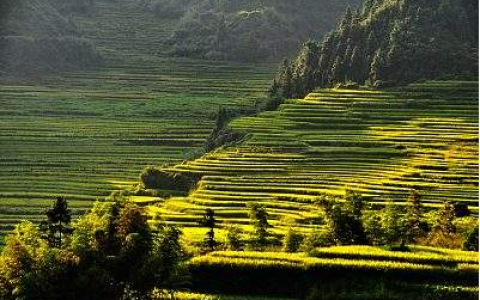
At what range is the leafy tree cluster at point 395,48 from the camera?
298 feet

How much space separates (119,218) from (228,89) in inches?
3789

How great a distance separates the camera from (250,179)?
197 ft

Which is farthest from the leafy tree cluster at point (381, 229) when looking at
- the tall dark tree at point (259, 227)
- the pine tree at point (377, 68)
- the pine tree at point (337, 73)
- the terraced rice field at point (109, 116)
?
the pine tree at point (337, 73)

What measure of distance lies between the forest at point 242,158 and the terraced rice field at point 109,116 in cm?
39

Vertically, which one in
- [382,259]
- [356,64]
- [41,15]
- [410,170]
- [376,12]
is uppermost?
[41,15]

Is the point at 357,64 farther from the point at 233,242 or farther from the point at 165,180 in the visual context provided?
the point at 233,242

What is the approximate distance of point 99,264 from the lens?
32.0m

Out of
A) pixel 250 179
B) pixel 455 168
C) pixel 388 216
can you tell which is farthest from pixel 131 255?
pixel 455 168

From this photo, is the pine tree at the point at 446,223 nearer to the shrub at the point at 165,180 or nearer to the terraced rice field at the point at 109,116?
the shrub at the point at 165,180

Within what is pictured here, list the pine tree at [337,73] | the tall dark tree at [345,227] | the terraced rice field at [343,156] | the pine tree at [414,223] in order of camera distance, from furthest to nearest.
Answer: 1. the pine tree at [337,73]
2. the terraced rice field at [343,156]
3. the pine tree at [414,223]
4. the tall dark tree at [345,227]

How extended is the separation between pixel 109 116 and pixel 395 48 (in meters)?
38.1

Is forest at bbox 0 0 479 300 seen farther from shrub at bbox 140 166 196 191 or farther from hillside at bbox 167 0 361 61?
hillside at bbox 167 0 361 61

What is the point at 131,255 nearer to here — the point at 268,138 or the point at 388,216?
the point at 388,216

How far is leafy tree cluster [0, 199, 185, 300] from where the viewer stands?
102 feet
